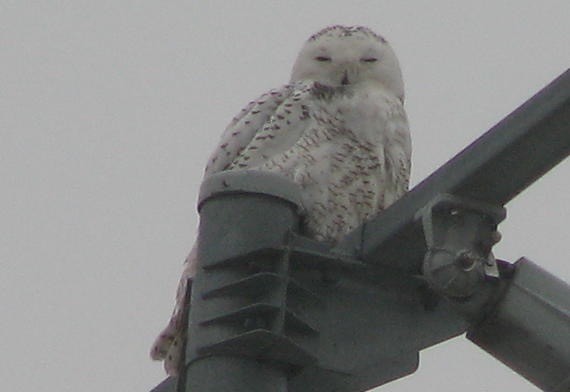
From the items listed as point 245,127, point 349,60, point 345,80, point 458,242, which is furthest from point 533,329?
point 349,60

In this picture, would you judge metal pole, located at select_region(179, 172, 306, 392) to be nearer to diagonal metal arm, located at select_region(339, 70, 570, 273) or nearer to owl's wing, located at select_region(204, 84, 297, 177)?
diagonal metal arm, located at select_region(339, 70, 570, 273)

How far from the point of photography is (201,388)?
3.09 m

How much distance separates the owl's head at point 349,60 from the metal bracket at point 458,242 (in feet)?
15.3

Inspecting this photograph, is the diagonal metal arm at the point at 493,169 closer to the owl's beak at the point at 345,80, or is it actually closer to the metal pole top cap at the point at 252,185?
the metal pole top cap at the point at 252,185

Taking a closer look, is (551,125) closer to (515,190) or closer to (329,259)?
(515,190)

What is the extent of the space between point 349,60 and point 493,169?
4.88 meters

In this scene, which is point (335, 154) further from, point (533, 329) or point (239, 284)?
point (533, 329)

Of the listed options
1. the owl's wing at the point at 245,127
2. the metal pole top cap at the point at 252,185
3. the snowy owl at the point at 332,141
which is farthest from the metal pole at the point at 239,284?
the owl's wing at the point at 245,127

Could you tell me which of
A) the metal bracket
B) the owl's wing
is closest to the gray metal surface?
the metal bracket

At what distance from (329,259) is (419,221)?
210 mm

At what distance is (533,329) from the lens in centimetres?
309

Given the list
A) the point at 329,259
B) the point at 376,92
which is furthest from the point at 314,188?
the point at 329,259

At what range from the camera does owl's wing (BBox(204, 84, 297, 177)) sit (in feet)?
24.3

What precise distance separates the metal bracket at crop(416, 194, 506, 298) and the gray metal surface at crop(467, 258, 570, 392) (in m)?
0.07
